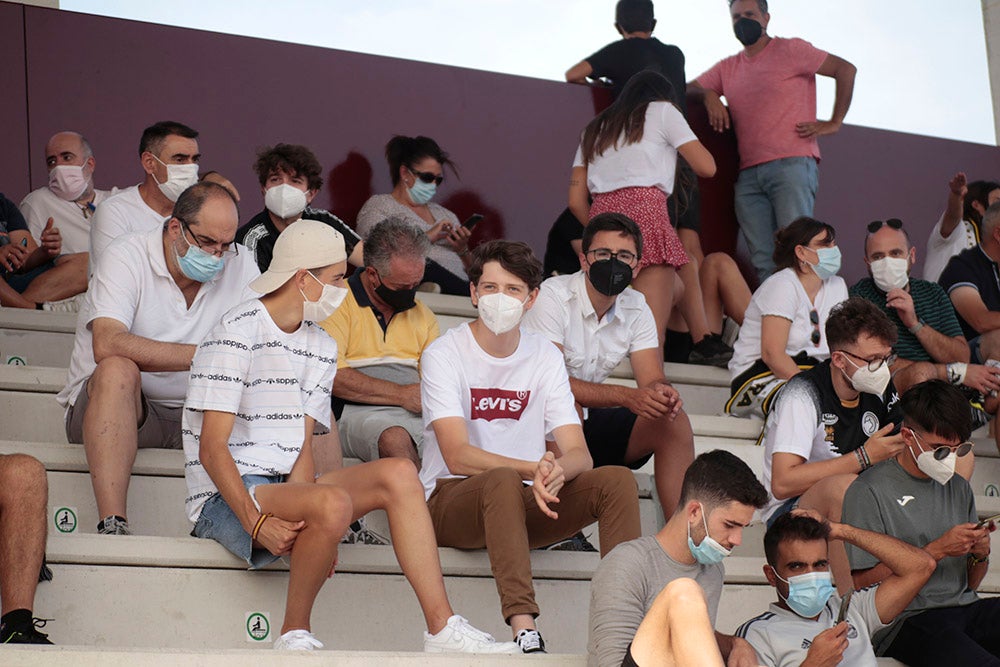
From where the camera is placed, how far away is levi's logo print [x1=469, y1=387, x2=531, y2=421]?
150 inches

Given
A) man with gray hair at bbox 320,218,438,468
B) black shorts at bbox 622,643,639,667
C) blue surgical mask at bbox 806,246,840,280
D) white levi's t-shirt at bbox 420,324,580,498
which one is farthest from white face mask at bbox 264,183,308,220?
black shorts at bbox 622,643,639,667

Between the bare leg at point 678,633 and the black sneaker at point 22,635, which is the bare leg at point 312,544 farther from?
the bare leg at point 678,633

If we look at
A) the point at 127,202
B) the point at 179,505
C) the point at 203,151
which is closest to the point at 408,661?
the point at 179,505

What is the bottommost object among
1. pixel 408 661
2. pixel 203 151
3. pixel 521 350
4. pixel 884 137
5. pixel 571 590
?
pixel 408 661

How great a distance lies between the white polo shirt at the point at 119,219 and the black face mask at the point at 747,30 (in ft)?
9.48

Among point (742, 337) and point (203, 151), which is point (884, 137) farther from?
point (203, 151)

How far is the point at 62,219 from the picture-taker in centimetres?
532

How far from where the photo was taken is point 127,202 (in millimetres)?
4574

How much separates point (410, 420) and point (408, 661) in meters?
1.31

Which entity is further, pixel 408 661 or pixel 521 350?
pixel 521 350

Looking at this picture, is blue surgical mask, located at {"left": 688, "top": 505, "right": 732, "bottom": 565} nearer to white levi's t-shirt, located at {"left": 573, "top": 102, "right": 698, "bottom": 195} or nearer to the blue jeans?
white levi's t-shirt, located at {"left": 573, "top": 102, "right": 698, "bottom": 195}

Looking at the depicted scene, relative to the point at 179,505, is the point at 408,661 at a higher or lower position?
lower

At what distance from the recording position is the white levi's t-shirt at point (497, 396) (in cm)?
379

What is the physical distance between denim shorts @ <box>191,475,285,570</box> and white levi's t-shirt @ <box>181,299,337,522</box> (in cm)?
2
